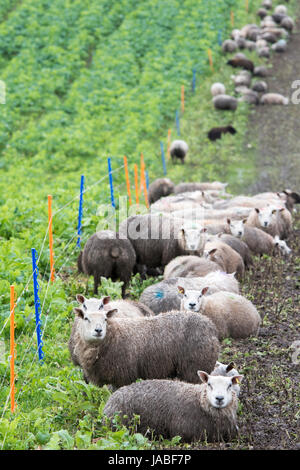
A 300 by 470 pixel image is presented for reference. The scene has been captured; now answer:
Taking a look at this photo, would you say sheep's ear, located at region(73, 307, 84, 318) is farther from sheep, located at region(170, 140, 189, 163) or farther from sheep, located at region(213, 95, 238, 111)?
sheep, located at region(213, 95, 238, 111)

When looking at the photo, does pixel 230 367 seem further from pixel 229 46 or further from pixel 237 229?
pixel 229 46

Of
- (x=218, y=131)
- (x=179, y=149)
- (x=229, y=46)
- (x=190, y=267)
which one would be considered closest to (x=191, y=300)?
(x=190, y=267)

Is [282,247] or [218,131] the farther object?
[218,131]

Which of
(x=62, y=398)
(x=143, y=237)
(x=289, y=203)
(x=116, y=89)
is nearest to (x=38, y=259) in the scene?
(x=143, y=237)

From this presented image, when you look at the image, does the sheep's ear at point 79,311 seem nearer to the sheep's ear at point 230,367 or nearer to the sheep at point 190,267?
the sheep's ear at point 230,367

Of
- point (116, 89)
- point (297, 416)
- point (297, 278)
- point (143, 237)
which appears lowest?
point (116, 89)

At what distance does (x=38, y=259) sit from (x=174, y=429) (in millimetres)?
5033

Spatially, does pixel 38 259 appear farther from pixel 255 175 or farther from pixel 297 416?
pixel 255 175

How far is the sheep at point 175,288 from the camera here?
36.5 feet

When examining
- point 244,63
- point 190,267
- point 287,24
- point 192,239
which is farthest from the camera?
point 287,24

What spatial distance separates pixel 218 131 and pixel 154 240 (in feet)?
38.7

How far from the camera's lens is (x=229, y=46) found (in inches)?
1210

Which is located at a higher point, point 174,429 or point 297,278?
point 174,429

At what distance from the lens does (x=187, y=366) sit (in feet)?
29.6
